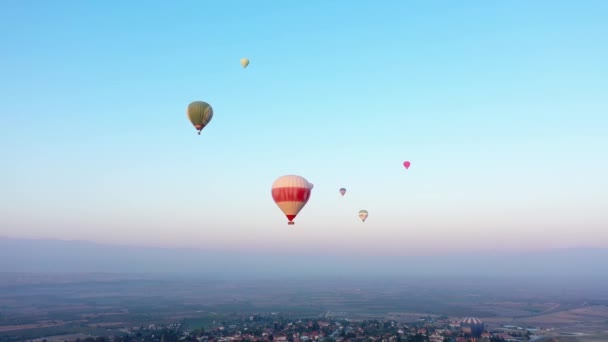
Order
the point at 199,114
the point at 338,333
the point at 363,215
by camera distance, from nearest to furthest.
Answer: the point at 199,114, the point at 363,215, the point at 338,333

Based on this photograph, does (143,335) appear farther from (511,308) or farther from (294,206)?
(511,308)

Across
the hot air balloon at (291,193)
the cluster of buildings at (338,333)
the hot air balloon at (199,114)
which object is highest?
the hot air balloon at (199,114)

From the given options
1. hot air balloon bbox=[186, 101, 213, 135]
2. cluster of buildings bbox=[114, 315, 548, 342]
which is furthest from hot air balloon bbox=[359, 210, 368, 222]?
hot air balloon bbox=[186, 101, 213, 135]

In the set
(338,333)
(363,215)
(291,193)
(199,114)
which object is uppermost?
(199,114)

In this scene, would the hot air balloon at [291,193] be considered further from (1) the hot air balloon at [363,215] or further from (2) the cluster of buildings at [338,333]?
(2) the cluster of buildings at [338,333]

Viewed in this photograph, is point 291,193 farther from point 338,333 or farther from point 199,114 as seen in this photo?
point 338,333

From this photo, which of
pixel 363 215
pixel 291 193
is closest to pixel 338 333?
pixel 363 215

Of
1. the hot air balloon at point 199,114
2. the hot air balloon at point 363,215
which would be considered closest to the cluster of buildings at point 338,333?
the hot air balloon at point 363,215
